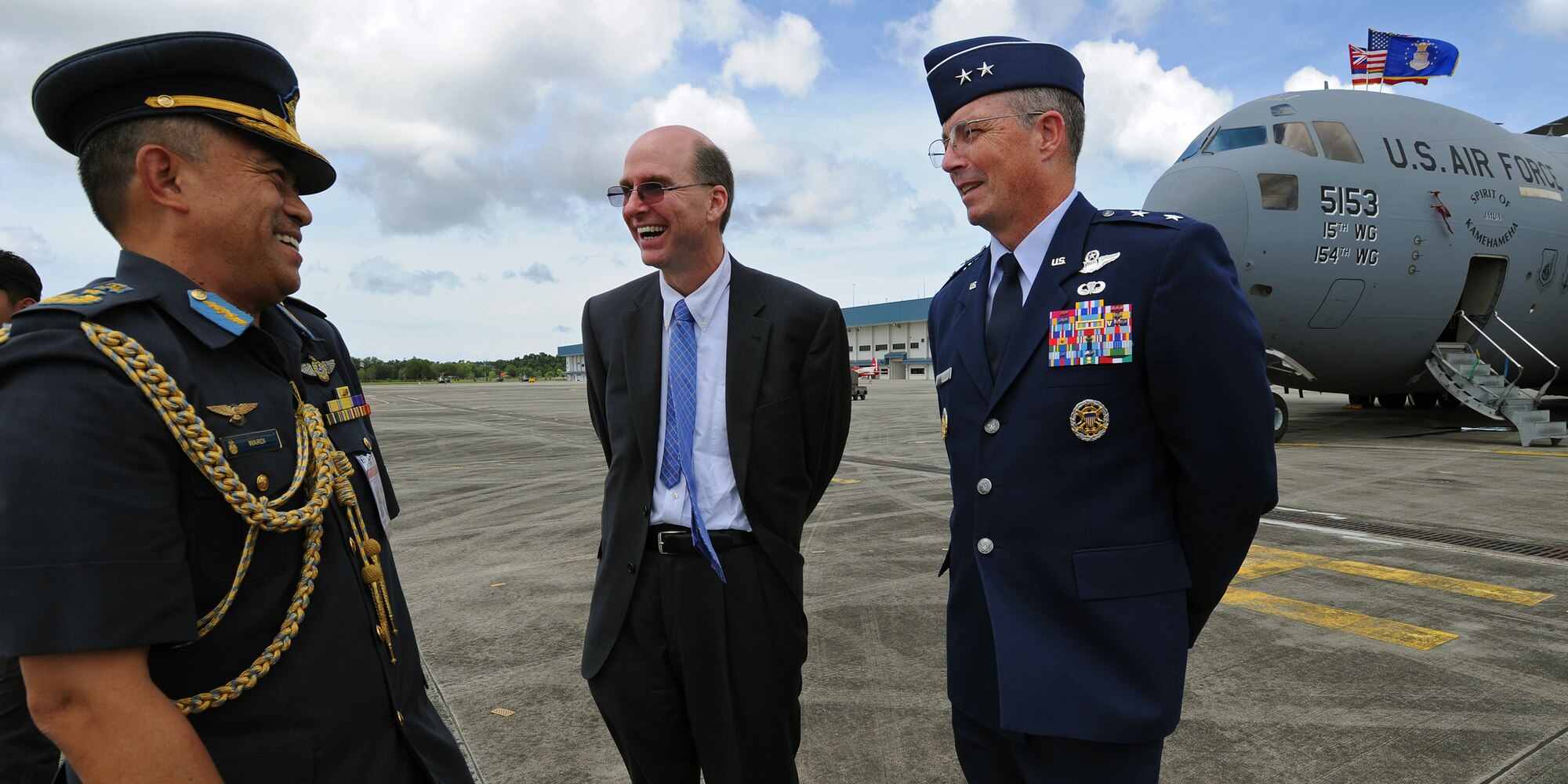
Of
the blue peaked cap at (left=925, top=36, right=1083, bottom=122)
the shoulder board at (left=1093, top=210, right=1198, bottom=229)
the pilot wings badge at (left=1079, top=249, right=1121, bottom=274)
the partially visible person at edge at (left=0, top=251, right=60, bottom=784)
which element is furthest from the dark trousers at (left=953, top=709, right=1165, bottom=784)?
the partially visible person at edge at (left=0, top=251, right=60, bottom=784)

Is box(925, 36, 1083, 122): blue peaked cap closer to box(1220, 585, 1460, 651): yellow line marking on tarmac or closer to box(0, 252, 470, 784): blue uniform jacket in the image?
box(0, 252, 470, 784): blue uniform jacket

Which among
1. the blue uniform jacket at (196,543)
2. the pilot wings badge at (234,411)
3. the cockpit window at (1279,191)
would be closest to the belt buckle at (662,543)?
the blue uniform jacket at (196,543)

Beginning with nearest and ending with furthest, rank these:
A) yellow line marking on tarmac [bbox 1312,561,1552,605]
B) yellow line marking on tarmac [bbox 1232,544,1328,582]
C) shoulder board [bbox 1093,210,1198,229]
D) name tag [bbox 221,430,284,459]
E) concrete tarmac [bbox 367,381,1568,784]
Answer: name tag [bbox 221,430,284,459]
shoulder board [bbox 1093,210,1198,229]
concrete tarmac [bbox 367,381,1568,784]
yellow line marking on tarmac [bbox 1312,561,1552,605]
yellow line marking on tarmac [bbox 1232,544,1328,582]

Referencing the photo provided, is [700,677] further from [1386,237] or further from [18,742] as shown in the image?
[1386,237]

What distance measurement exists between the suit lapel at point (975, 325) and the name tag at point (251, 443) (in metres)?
1.61

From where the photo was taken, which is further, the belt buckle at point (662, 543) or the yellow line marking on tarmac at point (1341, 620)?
the yellow line marking on tarmac at point (1341, 620)

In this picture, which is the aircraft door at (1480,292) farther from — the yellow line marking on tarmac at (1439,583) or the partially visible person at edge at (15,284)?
the partially visible person at edge at (15,284)

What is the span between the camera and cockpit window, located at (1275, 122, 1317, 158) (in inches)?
450

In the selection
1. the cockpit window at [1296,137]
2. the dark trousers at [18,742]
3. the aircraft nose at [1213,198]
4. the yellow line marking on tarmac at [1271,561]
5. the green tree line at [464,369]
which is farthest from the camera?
the green tree line at [464,369]

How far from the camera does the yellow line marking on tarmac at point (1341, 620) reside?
4449mm

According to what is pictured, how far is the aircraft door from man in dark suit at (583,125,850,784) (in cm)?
1453

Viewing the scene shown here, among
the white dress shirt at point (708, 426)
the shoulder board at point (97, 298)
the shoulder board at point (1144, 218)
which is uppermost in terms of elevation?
the shoulder board at point (1144, 218)

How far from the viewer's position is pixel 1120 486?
1896 millimetres

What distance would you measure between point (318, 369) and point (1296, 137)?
1332cm
